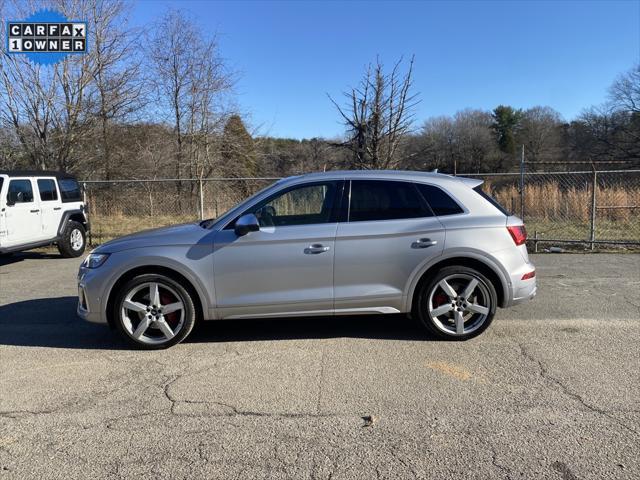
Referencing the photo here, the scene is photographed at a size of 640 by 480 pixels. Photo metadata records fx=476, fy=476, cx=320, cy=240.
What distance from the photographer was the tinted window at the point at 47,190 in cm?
1032

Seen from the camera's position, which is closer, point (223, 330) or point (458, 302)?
point (458, 302)

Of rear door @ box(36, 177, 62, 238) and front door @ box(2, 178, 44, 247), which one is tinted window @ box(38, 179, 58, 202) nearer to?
rear door @ box(36, 177, 62, 238)

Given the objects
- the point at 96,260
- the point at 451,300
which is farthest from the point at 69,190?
the point at 451,300

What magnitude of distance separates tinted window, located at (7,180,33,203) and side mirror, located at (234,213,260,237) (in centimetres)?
720

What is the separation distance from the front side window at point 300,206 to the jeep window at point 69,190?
818 centimetres

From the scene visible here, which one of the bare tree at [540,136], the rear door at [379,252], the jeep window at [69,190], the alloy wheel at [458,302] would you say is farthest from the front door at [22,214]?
the bare tree at [540,136]

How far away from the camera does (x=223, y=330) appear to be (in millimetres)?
5352

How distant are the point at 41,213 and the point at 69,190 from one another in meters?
1.33

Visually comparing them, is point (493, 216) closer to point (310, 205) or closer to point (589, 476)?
point (310, 205)

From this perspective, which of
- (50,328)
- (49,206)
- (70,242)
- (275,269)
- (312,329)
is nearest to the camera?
(275,269)

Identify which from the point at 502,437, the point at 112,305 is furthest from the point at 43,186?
the point at 502,437

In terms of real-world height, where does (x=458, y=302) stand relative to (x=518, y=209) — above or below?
below

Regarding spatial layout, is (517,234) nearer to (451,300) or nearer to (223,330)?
(451,300)

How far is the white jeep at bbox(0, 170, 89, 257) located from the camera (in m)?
9.38
